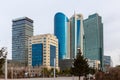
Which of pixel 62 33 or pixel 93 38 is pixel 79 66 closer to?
pixel 93 38

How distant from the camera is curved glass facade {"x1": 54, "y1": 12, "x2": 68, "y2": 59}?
153325 mm

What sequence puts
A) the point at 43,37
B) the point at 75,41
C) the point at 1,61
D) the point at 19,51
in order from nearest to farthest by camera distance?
the point at 1,61, the point at 43,37, the point at 75,41, the point at 19,51

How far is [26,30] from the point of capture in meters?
161

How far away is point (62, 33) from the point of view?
154 m

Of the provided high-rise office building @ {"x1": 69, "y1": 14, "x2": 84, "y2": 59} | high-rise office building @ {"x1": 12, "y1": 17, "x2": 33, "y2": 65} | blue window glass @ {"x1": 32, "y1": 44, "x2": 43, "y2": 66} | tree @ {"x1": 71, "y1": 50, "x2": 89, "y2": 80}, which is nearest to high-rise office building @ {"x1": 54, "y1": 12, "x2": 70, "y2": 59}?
high-rise office building @ {"x1": 69, "y1": 14, "x2": 84, "y2": 59}

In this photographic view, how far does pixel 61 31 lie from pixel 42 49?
22.2 m

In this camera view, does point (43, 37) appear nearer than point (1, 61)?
No

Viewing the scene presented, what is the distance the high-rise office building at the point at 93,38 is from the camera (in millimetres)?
136625

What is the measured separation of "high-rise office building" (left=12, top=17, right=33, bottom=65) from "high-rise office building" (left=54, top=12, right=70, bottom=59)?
1504 cm

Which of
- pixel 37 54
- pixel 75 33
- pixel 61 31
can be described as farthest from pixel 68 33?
pixel 37 54

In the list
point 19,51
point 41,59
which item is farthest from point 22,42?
point 41,59

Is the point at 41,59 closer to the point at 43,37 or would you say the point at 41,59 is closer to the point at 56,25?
the point at 43,37

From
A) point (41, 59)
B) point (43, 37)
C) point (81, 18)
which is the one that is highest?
point (81, 18)

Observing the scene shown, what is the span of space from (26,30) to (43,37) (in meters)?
29.9
